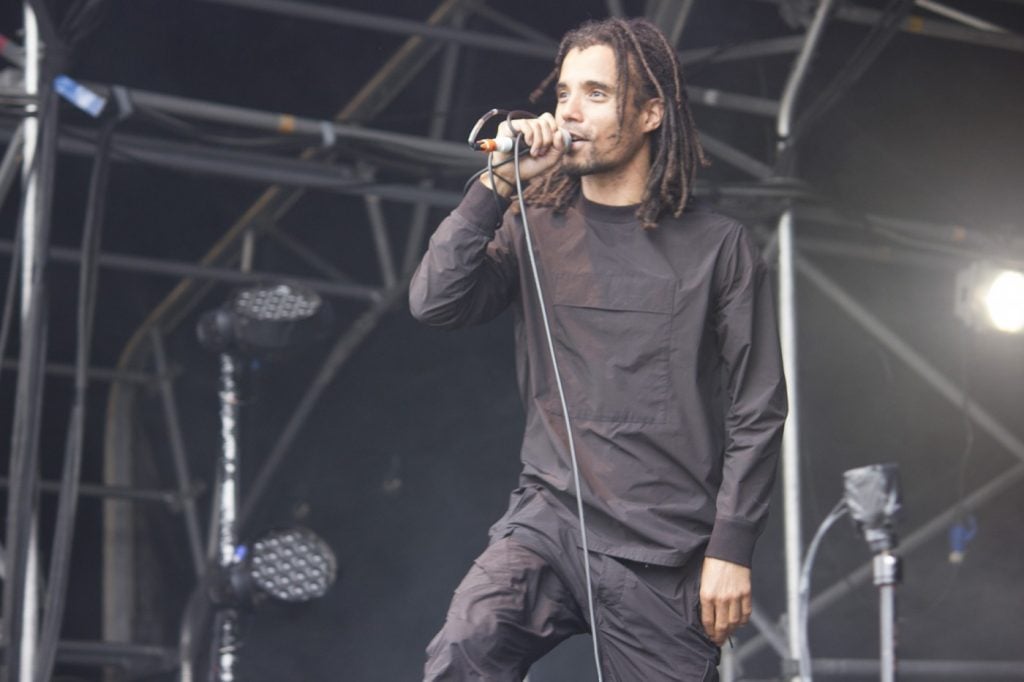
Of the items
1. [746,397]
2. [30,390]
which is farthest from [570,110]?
[30,390]

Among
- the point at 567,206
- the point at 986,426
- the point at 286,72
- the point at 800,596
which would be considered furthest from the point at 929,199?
the point at 567,206

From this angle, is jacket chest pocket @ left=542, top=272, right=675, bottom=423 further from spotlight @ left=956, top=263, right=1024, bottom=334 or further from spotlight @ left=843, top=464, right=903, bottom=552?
spotlight @ left=956, top=263, right=1024, bottom=334

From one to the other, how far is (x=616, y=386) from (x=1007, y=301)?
3436 mm

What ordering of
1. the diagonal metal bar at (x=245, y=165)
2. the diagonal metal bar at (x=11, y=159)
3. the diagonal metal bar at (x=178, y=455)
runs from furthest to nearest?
the diagonal metal bar at (x=178, y=455) → the diagonal metal bar at (x=245, y=165) → the diagonal metal bar at (x=11, y=159)

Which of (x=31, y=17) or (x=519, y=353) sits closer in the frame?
(x=519, y=353)

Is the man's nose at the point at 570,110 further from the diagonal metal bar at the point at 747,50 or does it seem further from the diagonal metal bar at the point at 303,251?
the diagonal metal bar at the point at 303,251

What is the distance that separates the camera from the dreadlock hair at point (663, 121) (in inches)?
112

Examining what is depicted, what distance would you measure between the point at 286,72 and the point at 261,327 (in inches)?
45.1

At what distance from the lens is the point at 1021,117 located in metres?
5.72

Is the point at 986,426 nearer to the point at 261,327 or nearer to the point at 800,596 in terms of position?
the point at 800,596

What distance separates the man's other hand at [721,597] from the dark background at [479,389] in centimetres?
321

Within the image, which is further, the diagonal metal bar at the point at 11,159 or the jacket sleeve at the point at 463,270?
the diagonal metal bar at the point at 11,159

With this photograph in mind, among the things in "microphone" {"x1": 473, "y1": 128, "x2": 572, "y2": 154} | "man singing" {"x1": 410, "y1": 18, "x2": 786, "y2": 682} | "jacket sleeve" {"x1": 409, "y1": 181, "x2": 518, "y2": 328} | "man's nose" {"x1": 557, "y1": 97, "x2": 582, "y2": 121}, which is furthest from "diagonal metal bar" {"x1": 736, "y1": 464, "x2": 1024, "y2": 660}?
"microphone" {"x1": 473, "y1": 128, "x2": 572, "y2": 154}

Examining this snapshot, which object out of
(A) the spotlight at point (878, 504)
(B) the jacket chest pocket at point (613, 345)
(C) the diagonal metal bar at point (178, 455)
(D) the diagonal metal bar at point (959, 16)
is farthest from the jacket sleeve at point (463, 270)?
(C) the diagonal metal bar at point (178, 455)
